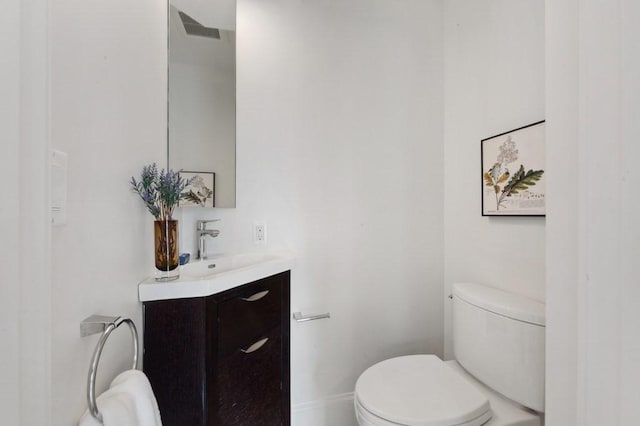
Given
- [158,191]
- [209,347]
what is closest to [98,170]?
[158,191]

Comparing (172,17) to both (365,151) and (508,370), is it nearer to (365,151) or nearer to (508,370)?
(365,151)

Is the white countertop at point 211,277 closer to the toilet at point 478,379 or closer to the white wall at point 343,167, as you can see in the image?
the white wall at point 343,167

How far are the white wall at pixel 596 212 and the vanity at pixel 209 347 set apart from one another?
2.63 ft

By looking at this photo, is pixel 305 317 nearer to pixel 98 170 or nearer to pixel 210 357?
pixel 210 357

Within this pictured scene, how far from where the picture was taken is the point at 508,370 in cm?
93

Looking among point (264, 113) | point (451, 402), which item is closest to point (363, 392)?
point (451, 402)

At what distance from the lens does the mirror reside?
42.3 inches

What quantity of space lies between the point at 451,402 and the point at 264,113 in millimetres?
1418

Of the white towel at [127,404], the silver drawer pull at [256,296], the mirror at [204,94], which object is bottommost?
the white towel at [127,404]

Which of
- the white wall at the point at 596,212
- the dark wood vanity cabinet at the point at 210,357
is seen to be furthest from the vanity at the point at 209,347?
the white wall at the point at 596,212

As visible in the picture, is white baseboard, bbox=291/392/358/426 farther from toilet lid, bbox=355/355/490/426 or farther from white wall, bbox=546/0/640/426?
white wall, bbox=546/0/640/426

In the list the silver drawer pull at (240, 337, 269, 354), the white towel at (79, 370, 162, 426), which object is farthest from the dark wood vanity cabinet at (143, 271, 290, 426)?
the white towel at (79, 370, 162, 426)

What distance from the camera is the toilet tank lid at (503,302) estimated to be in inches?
35.4

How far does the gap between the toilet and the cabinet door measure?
35 cm
